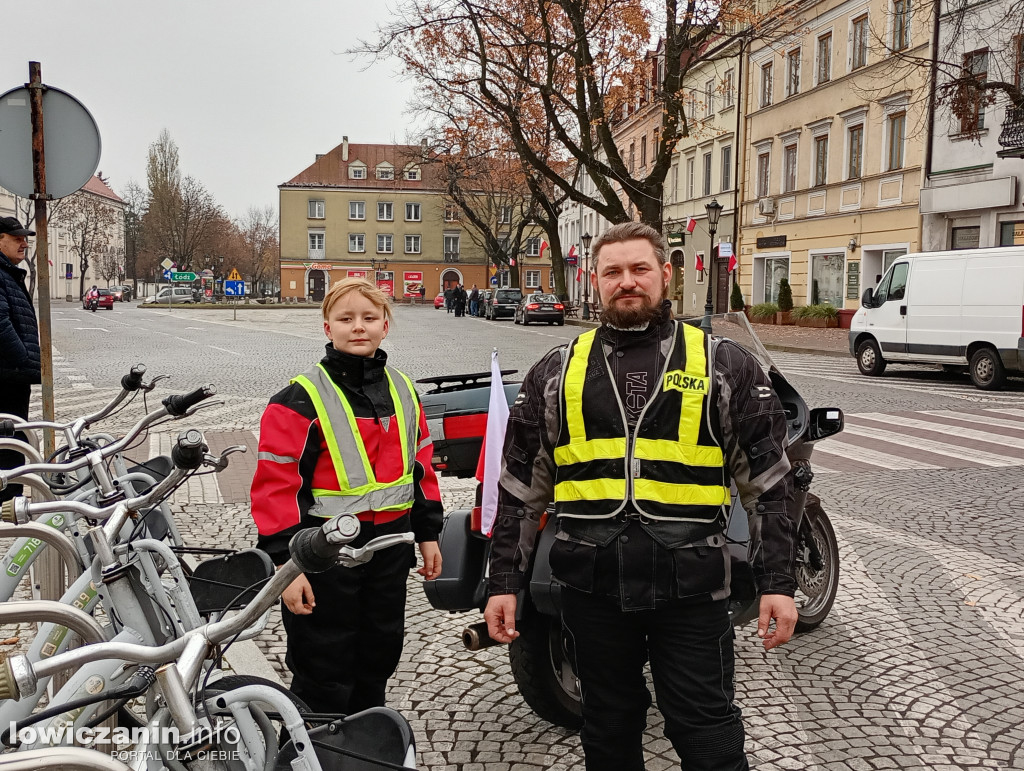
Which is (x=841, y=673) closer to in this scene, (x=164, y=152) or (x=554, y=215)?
(x=554, y=215)

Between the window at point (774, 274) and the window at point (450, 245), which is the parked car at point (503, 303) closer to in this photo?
the window at point (774, 274)

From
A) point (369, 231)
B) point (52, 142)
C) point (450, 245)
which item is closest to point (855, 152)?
point (52, 142)

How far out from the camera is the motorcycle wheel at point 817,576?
15.5ft

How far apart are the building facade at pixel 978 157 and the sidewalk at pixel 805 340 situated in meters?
3.71

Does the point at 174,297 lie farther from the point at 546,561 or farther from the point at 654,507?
the point at 654,507

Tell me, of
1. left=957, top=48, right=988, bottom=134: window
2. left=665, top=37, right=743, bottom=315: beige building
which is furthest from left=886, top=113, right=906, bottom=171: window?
left=665, top=37, right=743, bottom=315: beige building

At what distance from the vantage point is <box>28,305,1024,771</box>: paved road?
351 cm

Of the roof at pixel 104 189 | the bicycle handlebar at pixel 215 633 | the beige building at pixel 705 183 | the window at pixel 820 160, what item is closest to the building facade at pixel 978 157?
the window at pixel 820 160

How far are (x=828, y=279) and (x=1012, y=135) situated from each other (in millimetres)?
9531

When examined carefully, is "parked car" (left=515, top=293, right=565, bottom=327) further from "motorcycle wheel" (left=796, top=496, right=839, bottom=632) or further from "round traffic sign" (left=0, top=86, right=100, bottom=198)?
"motorcycle wheel" (left=796, top=496, right=839, bottom=632)

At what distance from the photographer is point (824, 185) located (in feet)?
104

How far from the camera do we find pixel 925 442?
405 inches

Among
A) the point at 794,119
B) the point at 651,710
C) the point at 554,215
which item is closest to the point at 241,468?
the point at 651,710

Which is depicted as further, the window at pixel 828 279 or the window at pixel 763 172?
the window at pixel 763 172
